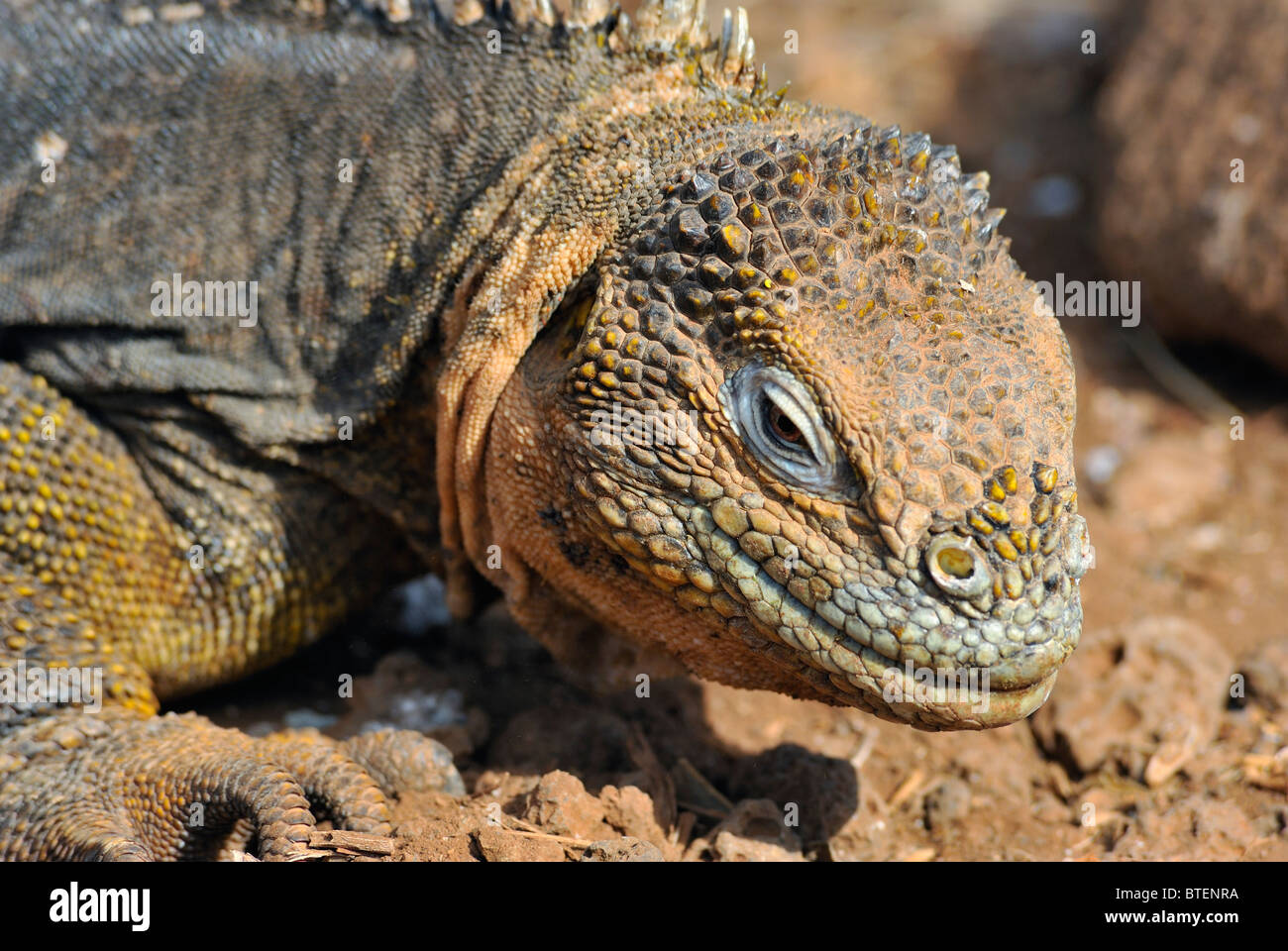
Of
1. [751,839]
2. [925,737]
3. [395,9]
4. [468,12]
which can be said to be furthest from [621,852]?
[395,9]

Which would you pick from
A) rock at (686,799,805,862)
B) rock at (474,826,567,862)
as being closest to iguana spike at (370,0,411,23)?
rock at (474,826,567,862)

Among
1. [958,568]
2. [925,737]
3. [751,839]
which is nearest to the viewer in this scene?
[958,568]

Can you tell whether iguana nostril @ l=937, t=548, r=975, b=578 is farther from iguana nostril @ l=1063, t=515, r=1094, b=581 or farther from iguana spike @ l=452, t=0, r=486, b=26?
iguana spike @ l=452, t=0, r=486, b=26

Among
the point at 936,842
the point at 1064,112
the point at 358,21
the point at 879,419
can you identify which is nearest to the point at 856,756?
the point at 936,842

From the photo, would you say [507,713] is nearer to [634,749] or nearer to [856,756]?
[634,749]

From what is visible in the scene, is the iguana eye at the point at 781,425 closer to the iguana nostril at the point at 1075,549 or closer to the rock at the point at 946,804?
the iguana nostril at the point at 1075,549

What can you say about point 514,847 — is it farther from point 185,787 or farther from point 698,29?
point 698,29

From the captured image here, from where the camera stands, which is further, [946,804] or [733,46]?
[946,804]
